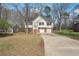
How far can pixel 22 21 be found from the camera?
3.10m

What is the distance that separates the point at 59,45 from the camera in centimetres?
305

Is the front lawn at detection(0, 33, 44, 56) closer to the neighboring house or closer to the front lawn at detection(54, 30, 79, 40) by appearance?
the neighboring house

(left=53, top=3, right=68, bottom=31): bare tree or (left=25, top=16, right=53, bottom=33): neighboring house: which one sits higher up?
(left=53, top=3, right=68, bottom=31): bare tree

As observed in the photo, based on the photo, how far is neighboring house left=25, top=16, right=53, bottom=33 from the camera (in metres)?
3.07

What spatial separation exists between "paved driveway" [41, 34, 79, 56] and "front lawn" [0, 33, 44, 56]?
0.19 ft

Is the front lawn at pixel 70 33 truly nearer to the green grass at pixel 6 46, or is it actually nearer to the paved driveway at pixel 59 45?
the paved driveway at pixel 59 45

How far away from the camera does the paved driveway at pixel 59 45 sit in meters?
3.03

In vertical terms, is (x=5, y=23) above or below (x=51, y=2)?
A: below

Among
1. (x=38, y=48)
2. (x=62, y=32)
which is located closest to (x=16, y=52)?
(x=38, y=48)

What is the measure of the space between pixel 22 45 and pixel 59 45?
358 millimetres

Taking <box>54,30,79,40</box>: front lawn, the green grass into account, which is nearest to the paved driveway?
<box>54,30,79,40</box>: front lawn

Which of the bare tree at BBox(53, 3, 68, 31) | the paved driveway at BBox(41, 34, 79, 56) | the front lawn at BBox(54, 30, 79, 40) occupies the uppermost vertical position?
the bare tree at BBox(53, 3, 68, 31)

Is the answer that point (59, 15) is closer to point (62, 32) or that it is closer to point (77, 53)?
point (62, 32)

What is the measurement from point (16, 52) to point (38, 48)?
0.22 meters
